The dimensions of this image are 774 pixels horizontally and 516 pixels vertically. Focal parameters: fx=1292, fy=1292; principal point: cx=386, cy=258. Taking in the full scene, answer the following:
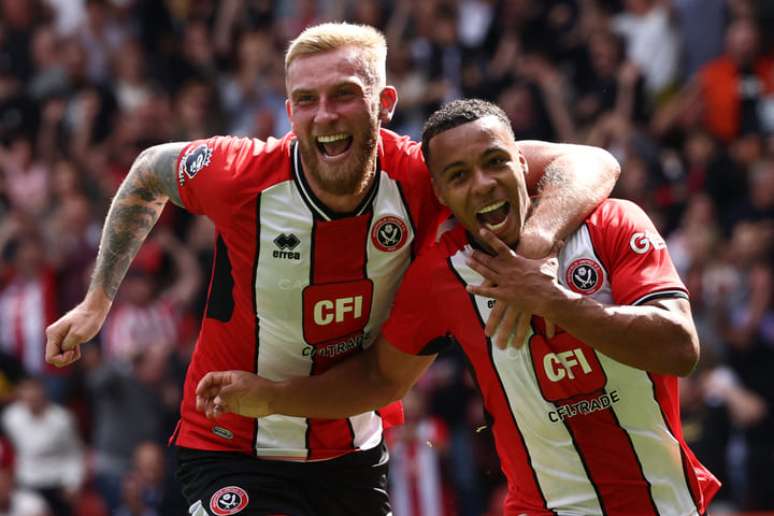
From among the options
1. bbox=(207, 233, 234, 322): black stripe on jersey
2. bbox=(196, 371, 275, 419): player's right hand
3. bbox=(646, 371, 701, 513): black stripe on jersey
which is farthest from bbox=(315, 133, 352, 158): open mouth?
bbox=(646, 371, 701, 513): black stripe on jersey

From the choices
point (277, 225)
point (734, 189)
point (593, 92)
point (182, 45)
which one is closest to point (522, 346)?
point (277, 225)

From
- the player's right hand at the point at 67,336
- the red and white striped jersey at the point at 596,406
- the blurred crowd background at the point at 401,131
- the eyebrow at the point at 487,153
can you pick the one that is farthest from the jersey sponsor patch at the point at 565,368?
the blurred crowd background at the point at 401,131

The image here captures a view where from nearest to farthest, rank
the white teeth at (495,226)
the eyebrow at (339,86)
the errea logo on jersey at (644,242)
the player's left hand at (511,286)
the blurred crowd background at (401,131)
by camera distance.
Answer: the player's left hand at (511,286) < the errea logo on jersey at (644,242) < the white teeth at (495,226) < the eyebrow at (339,86) < the blurred crowd background at (401,131)

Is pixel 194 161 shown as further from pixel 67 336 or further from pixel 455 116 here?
pixel 455 116

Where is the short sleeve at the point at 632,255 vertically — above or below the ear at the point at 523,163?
below

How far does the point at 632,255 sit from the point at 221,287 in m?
1.76

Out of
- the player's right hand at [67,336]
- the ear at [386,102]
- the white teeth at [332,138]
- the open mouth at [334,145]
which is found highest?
the ear at [386,102]

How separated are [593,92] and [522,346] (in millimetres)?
7641

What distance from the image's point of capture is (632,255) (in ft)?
14.7

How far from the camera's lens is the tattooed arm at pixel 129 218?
5305mm

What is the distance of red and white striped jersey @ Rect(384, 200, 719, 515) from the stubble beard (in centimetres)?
61

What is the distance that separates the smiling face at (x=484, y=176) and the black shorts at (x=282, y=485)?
1.34m

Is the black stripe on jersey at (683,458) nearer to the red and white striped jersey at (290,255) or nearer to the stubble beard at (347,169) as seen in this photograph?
the red and white striped jersey at (290,255)

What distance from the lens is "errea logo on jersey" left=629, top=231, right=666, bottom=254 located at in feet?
14.7
